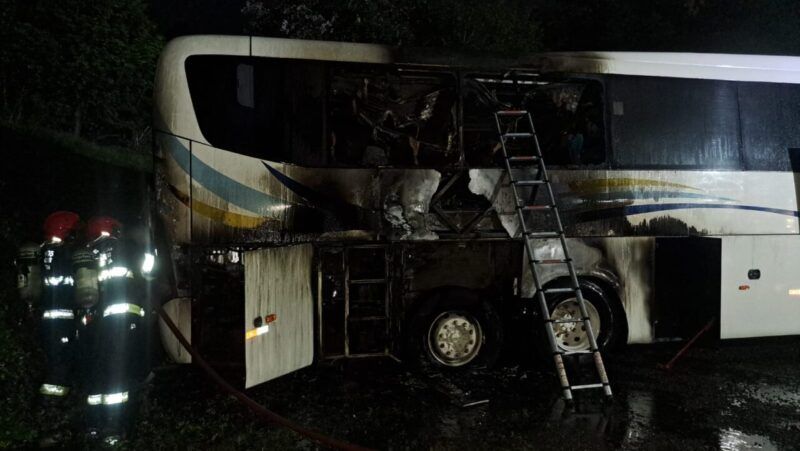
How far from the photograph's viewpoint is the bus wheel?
6641 millimetres

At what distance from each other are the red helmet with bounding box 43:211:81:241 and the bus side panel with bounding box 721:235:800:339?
266 inches

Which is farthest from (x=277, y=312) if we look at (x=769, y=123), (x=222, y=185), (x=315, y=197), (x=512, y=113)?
(x=769, y=123)

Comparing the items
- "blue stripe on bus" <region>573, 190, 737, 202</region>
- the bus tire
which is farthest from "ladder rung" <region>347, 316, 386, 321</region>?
"blue stripe on bus" <region>573, 190, 737, 202</region>

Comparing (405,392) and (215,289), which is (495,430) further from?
(215,289)

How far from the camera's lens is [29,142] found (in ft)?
40.7

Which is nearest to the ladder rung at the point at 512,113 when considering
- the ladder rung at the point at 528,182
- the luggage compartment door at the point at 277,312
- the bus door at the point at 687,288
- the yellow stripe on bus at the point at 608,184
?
the ladder rung at the point at 528,182

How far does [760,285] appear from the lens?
275 inches

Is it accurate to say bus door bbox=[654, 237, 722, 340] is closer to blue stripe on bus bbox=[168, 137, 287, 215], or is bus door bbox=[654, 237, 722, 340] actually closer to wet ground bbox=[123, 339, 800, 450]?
wet ground bbox=[123, 339, 800, 450]

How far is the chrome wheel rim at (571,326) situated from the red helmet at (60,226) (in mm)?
4874

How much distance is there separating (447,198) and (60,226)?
3665 millimetres

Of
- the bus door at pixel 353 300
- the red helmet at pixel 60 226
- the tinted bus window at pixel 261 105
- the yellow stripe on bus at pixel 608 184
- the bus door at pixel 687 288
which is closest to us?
the red helmet at pixel 60 226

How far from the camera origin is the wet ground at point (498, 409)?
485cm

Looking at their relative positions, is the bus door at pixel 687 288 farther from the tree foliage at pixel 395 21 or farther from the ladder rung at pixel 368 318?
the tree foliage at pixel 395 21

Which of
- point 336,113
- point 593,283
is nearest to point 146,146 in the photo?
point 336,113
